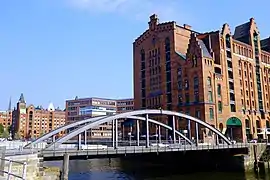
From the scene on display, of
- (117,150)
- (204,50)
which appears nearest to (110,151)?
(117,150)

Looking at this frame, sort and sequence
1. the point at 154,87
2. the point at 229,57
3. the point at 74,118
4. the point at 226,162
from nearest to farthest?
the point at 226,162 → the point at 229,57 → the point at 154,87 → the point at 74,118

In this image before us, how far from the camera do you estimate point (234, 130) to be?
67.9 m

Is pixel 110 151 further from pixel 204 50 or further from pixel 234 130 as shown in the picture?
pixel 234 130

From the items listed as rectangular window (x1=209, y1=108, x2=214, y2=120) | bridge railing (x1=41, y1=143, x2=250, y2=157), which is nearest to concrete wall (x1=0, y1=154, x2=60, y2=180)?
bridge railing (x1=41, y1=143, x2=250, y2=157)

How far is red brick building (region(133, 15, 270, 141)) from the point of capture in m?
62.4

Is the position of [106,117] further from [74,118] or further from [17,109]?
[17,109]

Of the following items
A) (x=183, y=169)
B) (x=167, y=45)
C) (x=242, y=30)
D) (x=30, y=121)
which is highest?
(x=242, y=30)

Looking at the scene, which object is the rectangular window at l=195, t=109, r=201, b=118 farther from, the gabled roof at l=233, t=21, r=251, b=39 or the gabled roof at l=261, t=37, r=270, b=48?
the gabled roof at l=261, t=37, r=270, b=48

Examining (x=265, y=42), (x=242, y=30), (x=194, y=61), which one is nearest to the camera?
(x=194, y=61)

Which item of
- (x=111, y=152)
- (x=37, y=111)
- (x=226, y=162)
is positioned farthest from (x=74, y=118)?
(x=111, y=152)

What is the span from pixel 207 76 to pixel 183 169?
22914 millimetres

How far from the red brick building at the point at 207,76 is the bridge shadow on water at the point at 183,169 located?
10375 mm

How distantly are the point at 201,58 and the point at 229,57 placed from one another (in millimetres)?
11293

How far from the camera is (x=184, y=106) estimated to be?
63.9m
